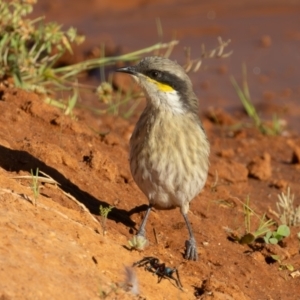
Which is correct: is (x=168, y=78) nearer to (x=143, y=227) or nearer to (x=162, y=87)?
(x=162, y=87)

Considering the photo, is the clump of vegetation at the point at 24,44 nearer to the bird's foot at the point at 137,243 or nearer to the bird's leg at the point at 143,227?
the bird's leg at the point at 143,227

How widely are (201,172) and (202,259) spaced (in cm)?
68

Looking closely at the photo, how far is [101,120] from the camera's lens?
10.6 metres

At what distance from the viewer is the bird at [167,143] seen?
7254mm

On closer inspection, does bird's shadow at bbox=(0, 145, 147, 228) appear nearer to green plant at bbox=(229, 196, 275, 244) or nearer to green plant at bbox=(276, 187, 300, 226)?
green plant at bbox=(229, 196, 275, 244)

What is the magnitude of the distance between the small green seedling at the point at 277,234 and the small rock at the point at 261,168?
6.21ft

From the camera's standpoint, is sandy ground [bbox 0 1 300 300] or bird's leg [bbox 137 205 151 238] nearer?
sandy ground [bbox 0 1 300 300]

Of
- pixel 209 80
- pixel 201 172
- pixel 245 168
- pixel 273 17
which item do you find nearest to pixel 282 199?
pixel 245 168

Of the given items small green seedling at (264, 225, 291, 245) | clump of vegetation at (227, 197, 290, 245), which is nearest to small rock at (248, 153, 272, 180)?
clump of vegetation at (227, 197, 290, 245)

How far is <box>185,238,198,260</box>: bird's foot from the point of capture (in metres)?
7.08

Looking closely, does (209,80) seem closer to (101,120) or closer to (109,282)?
(101,120)

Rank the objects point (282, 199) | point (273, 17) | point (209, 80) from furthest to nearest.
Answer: point (273, 17) → point (209, 80) → point (282, 199)

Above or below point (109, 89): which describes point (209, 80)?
below

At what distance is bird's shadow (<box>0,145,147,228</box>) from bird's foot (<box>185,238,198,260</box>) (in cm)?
54
